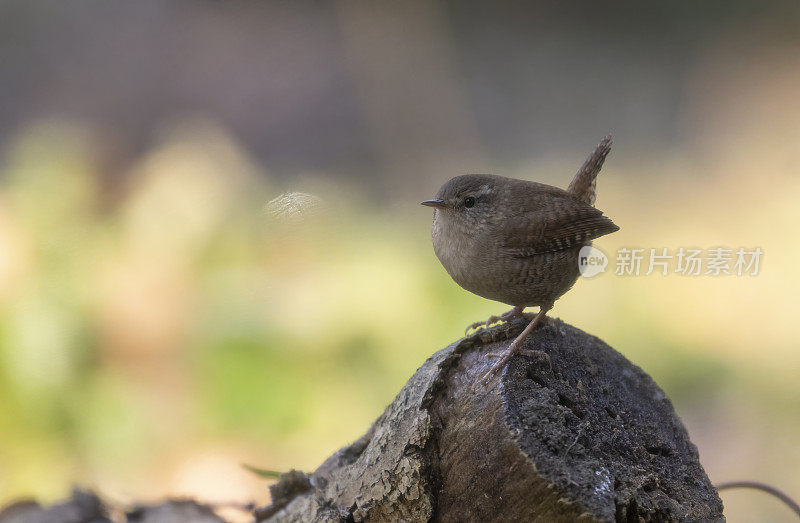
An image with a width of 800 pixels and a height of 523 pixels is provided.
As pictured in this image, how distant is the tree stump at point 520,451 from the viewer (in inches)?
42.8

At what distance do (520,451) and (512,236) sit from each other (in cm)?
57

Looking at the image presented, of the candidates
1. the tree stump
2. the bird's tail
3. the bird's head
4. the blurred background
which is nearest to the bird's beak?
the bird's head

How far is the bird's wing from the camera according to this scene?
1.47 metres

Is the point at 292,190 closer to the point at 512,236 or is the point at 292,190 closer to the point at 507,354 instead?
the point at 512,236

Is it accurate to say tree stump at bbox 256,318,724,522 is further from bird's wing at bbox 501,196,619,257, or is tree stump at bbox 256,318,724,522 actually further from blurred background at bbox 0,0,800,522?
blurred background at bbox 0,0,800,522

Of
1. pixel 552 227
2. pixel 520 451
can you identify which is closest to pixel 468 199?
pixel 552 227

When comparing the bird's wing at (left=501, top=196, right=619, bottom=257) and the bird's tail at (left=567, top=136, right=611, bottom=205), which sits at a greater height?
the bird's tail at (left=567, top=136, right=611, bottom=205)

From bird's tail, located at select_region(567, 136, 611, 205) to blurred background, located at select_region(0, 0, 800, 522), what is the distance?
0.62 metres

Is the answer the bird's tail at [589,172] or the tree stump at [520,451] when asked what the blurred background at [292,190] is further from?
the tree stump at [520,451]

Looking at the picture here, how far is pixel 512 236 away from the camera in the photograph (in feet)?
4.84

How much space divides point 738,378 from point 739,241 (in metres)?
0.59

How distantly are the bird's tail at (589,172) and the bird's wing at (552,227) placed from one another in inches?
8.5

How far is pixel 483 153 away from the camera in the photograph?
250 centimetres

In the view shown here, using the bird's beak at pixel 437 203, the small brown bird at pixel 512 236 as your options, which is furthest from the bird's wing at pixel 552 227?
the bird's beak at pixel 437 203
